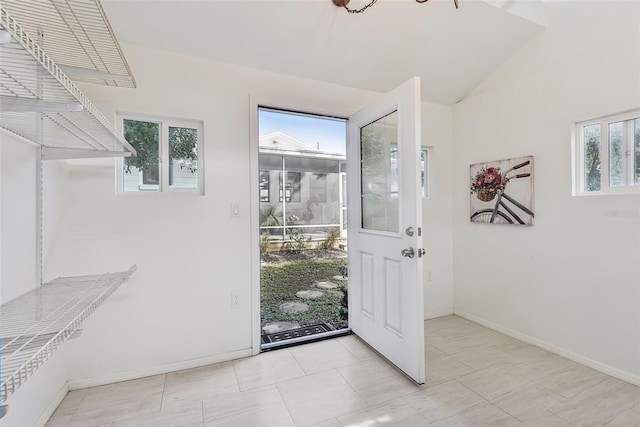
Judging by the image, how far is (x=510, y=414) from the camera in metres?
1.65

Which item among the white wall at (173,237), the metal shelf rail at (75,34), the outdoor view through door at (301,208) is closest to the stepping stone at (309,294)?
the outdoor view through door at (301,208)

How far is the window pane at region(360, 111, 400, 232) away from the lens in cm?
220

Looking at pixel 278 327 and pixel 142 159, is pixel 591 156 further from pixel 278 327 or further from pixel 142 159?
pixel 142 159

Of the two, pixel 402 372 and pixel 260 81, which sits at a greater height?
pixel 260 81

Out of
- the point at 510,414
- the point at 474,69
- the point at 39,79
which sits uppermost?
the point at 474,69

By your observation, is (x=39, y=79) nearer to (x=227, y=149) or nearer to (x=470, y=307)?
(x=227, y=149)

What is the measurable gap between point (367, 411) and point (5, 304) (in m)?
1.83

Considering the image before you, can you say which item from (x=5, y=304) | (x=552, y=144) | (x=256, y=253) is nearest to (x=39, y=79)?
(x=5, y=304)

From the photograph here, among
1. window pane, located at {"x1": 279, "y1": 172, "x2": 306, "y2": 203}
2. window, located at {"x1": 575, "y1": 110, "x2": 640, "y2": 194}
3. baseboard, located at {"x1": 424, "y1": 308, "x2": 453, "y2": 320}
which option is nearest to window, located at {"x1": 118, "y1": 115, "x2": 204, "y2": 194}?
baseboard, located at {"x1": 424, "y1": 308, "x2": 453, "y2": 320}

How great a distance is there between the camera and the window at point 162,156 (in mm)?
2109

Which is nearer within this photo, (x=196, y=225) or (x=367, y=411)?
(x=367, y=411)

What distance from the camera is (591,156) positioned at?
7.20ft

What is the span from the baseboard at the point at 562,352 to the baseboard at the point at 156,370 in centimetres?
228

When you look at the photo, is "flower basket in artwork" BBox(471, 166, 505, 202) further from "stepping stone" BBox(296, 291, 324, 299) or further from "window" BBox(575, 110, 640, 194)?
"stepping stone" BBox(296, 291, 324, 299)
